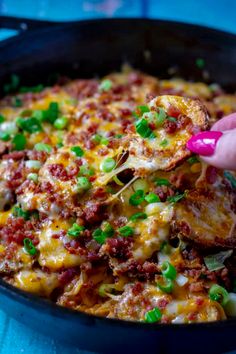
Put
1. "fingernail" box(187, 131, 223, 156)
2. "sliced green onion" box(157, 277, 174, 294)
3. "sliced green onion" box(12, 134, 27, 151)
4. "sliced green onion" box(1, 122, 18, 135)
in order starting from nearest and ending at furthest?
1. "fingernail" box(187, 131, 223, 156)
2. "sliced green onion" box(157, 277, 174, 294)
3. "sliced green onion" box(12, 134, 27, 151)
4. "sliced green onion" box(1, 122, 18, 135)

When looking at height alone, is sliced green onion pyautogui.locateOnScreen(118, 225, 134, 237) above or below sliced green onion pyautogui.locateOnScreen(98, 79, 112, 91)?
below

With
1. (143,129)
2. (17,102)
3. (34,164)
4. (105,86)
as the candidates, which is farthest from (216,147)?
(17,102)

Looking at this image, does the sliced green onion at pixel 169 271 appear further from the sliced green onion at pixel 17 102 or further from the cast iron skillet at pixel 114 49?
the cast iron skillet at pixel 114 49

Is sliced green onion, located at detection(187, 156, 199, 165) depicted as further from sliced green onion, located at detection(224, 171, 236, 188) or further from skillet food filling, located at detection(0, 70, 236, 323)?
sliced green onion, located at detection(224, 171, 236, 188)

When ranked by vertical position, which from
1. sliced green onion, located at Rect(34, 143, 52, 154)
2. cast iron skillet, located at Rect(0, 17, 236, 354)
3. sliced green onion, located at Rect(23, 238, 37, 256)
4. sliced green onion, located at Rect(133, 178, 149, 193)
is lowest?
sliced green onion, located at Rect(23, 238, 37, 256)

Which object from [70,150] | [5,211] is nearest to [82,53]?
[70,150]

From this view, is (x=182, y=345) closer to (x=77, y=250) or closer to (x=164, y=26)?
(x=77, y=250)

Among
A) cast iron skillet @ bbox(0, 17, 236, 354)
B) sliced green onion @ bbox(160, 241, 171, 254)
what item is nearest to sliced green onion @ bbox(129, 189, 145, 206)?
sliced green onion @ bbox(160, 241, 171, 254)
